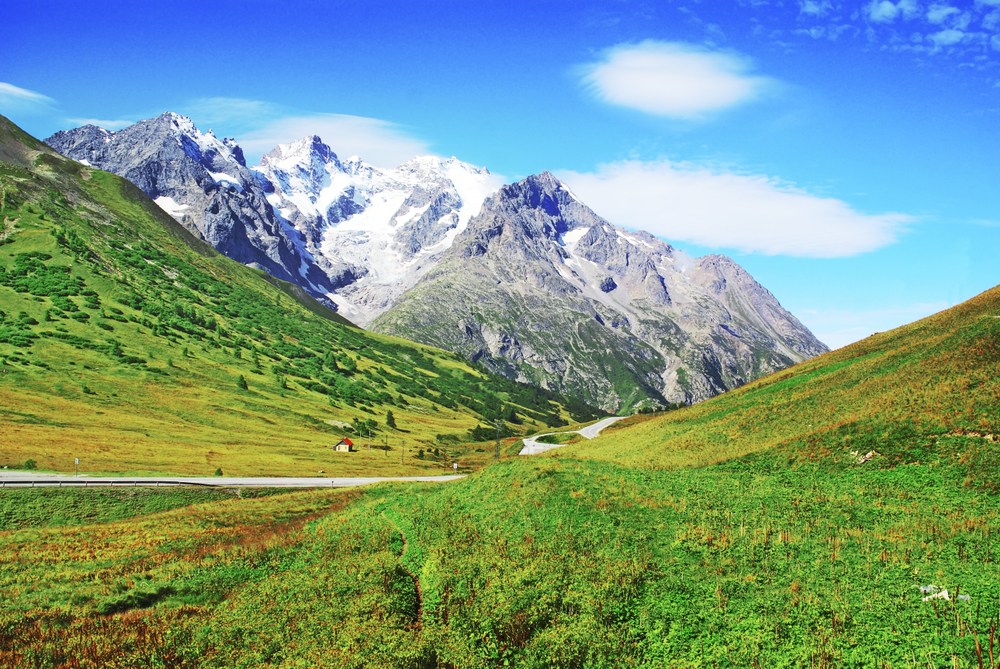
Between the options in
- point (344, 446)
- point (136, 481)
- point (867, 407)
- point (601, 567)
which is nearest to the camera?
point (601, 567)

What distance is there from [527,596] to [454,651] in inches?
181

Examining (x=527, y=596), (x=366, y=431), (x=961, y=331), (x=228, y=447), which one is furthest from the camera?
(x=366, y=431)

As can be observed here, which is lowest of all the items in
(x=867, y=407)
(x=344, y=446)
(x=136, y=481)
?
(x=344, y=446)

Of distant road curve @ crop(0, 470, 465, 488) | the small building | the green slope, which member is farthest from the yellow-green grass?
the small building

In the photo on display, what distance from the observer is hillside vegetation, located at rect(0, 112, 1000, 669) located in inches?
794

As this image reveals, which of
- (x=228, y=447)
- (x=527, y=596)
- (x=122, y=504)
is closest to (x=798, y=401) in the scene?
(x=527, y=596)

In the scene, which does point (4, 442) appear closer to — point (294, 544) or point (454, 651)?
point (294, 544)

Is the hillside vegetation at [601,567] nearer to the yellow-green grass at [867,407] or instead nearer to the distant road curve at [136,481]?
the yellow-green grass at [867,407]

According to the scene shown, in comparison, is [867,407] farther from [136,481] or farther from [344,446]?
[344,446]

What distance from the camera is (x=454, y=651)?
19.6 m

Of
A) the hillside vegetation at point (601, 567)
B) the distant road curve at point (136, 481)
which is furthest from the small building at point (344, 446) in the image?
the hillside vegetation at point (601, 567)

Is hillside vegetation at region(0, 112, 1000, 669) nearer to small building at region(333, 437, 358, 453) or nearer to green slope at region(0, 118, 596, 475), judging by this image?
green slope at region(0, 118, 596, 475)

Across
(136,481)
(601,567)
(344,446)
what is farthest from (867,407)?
(344,446)

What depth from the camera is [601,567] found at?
26.4 m
